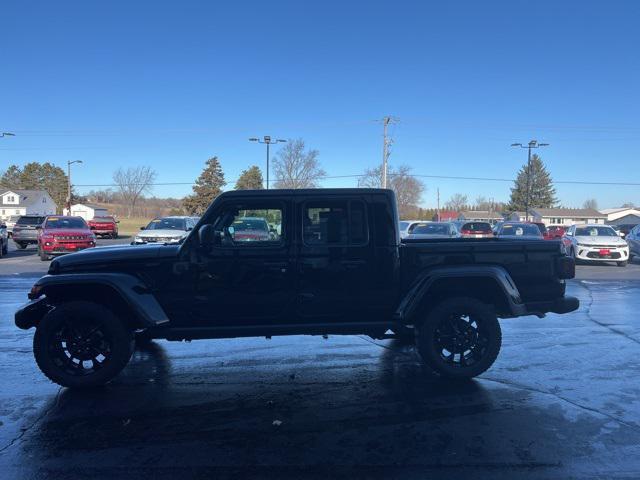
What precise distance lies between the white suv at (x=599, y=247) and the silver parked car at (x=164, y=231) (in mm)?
14604

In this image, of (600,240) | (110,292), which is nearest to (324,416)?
(110,292)

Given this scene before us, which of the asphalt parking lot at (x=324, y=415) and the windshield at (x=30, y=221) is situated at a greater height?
the windshield at (x=30, y=221)

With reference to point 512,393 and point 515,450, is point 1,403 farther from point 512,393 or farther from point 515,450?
point 512,393

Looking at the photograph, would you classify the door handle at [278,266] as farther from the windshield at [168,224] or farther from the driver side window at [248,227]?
the windshield at [168,224]

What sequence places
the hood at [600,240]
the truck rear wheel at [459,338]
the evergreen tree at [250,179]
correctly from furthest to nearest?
the evergreen tree at [250,179] < the hood at [600,240] < the truck rear wheel at [459,338]

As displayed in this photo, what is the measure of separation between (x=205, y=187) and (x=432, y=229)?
44653mm

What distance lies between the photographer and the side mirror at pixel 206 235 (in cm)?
563

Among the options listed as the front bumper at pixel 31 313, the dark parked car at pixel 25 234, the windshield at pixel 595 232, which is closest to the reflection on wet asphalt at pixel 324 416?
the front bumper at pixel 31 313

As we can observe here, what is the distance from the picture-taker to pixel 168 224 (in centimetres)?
2145

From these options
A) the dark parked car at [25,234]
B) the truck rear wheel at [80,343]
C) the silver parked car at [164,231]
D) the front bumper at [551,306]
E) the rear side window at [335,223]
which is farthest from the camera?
the dark parked car at [25,234]

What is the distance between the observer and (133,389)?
18.9 ft

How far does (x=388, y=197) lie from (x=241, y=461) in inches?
125

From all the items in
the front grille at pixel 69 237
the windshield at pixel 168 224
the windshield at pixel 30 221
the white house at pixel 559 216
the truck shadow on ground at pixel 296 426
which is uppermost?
the white house at pixel 559 216

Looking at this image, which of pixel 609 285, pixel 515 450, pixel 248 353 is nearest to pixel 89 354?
pixel 248 353
